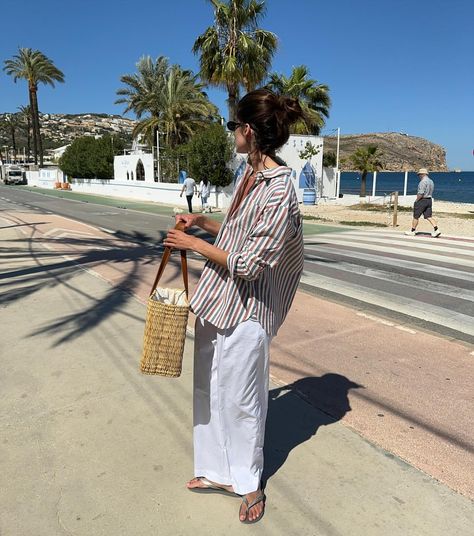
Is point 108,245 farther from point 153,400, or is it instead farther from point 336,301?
point 153,400

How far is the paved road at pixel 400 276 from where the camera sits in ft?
18.0

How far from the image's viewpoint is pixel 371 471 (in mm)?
2516

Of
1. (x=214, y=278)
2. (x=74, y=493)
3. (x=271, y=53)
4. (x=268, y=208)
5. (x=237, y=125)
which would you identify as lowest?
(x=74, y=493)

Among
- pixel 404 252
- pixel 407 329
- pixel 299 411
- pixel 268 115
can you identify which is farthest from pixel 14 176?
pixel 268 115

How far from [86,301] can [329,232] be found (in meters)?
9.29

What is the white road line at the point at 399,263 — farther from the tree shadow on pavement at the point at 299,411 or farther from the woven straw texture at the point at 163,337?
the woven straw texture at the point at 163,337

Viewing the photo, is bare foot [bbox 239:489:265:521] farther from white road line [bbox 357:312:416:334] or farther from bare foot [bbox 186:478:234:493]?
white road line [bbox 357:312:416:334]

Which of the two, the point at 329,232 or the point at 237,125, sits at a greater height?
the point at 237,125

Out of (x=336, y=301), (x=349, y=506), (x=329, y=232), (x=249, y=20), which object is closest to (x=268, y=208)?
(x=349, y=506)

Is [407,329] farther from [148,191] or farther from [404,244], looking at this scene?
[148,191]

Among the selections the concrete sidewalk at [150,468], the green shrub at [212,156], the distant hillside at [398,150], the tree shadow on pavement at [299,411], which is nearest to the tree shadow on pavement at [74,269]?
the concrete sidewalk at [150,468]

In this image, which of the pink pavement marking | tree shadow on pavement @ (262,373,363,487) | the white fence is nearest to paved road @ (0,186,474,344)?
the pink pavement marking

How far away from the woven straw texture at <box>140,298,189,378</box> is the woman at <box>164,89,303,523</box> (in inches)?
3.5

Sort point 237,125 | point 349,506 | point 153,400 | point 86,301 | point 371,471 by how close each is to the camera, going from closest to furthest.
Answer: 1. point 237,125
2. point 349,506
3. point 371,471
4. point 153,400
5. point 86,301
